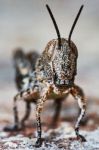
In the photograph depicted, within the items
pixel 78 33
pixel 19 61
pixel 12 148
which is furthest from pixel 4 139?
pixel 78 33

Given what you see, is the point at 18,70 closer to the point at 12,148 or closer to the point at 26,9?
the point at 12,148

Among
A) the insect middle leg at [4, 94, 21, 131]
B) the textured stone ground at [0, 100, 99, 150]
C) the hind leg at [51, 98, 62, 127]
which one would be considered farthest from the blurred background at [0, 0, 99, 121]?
the insect middle leg at [4, 94, 21, 131]

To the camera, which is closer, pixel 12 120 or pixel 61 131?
pixel 61 131

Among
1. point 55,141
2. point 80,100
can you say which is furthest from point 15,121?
point 80,100

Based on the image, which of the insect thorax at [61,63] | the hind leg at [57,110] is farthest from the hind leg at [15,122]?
the insect thorax at [61,63]

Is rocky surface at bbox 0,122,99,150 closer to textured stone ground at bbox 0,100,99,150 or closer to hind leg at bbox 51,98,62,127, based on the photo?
textured stone ground at bbox 0,100,99,150

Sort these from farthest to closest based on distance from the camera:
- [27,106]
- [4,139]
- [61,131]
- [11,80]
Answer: [11,80] < [27,106] < [61,131] < [4,139]

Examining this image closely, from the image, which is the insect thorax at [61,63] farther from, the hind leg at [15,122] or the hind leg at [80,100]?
the hind leg at [15,122]
